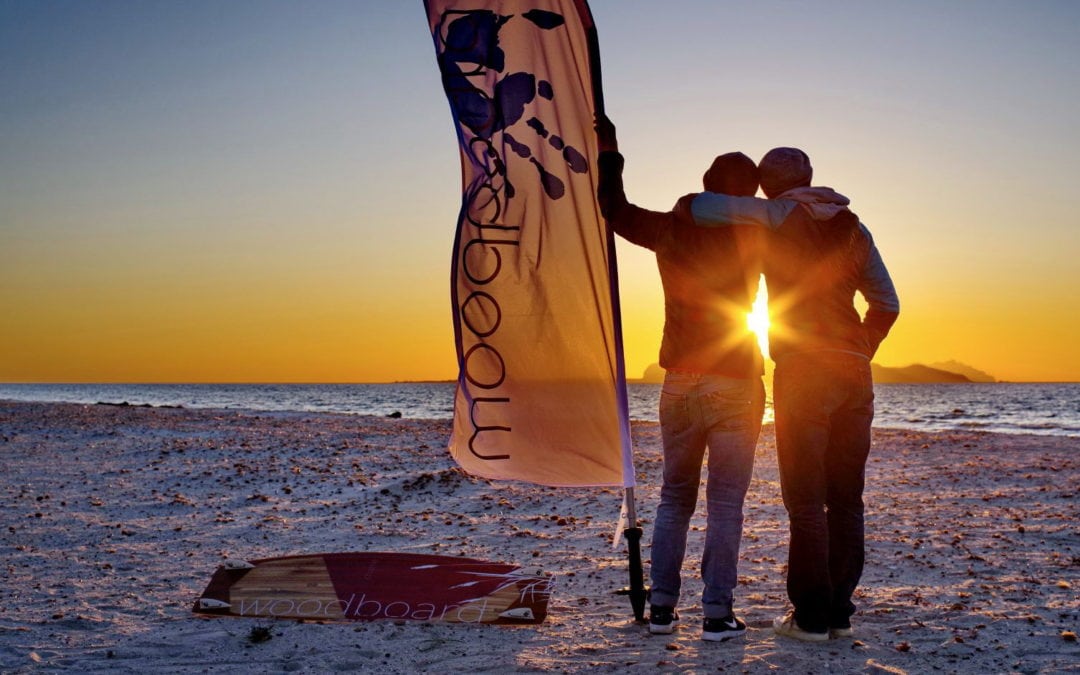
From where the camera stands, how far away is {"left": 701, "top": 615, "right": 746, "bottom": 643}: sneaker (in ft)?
15.7

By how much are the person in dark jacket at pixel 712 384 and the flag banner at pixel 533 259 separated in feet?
2.43

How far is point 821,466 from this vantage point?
15.0 feet

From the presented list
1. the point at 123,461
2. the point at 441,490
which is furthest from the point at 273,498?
the point at 123,461

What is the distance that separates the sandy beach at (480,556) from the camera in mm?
4617

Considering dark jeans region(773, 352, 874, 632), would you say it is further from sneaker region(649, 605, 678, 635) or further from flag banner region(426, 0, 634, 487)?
flag banner region(426, 0, 634, 487)

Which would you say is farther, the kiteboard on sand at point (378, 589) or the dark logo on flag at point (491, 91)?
the dark logo on flag at point (491, 91)

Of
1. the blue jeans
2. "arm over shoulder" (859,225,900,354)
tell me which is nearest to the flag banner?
the blue jeans

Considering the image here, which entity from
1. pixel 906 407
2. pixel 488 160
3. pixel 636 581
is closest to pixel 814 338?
pixel 636 581

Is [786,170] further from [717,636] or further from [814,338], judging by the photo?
[717,636]

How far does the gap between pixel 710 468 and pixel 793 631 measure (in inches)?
44.2

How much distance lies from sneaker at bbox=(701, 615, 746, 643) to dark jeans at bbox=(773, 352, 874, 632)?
1.31 feet

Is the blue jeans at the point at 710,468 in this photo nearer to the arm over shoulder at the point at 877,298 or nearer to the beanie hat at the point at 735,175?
the arm over shoulder at the point at 877,298

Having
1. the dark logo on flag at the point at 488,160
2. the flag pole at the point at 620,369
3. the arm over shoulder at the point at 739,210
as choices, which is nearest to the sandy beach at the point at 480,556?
the flag pole at the point at 620,369

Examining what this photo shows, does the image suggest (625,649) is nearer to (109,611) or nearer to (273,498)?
(109,611)
